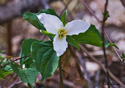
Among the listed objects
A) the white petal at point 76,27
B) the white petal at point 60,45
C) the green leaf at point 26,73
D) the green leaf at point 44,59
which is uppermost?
the white petal at point 76,27

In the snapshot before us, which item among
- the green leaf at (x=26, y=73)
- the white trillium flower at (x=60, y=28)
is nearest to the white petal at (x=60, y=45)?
the white trillium flower at (x=60, y=28)

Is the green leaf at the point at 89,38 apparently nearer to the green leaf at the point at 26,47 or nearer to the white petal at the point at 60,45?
the white petal at the point at 60,45

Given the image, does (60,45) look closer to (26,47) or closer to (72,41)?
(72,41)

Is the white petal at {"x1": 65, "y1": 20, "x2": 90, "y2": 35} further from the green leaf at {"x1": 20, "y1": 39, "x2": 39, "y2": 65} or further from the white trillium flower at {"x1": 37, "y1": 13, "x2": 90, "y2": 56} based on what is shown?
the green leaf at {"x1": 20, "y1": 39, "x2": 39, "y2": 65}

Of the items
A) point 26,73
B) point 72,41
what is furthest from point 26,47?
point 72,41

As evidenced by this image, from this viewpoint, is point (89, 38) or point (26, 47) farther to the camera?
point (26, 47)

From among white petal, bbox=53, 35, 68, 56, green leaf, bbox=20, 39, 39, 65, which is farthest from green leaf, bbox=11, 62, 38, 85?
white petal, bbox=53, 35, 68, 56
